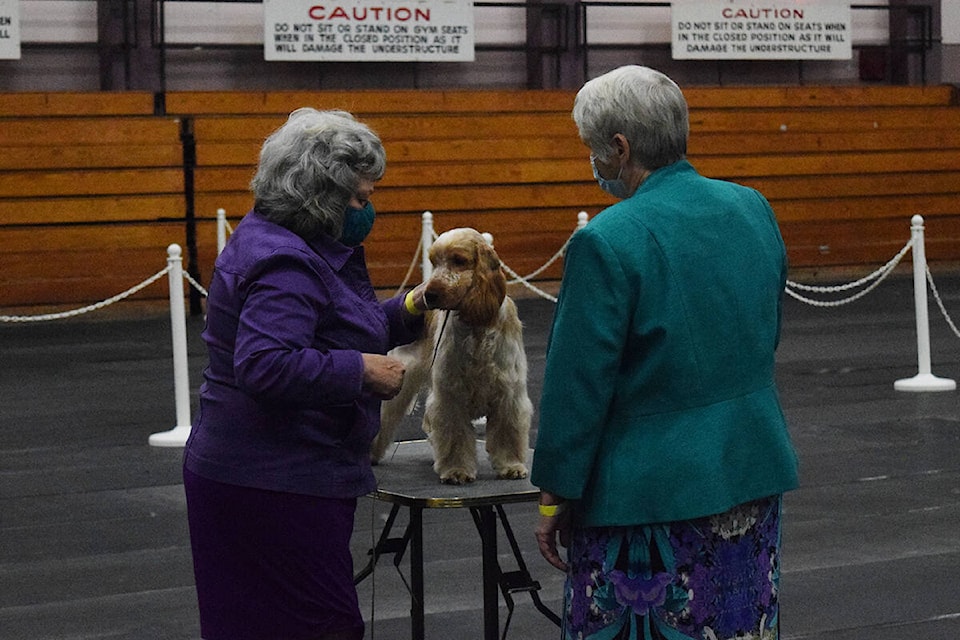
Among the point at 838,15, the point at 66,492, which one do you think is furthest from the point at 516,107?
the point at 66,492

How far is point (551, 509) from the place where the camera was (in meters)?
2.44

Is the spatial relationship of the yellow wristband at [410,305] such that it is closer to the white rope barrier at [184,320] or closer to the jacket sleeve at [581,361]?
the jacket sleeve at [581,361]

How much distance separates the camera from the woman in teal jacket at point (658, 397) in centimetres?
233

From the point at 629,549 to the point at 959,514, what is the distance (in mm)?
3406

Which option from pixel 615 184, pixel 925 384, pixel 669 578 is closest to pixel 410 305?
A: pixel 615 184

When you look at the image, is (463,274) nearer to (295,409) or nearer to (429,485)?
(429,485)

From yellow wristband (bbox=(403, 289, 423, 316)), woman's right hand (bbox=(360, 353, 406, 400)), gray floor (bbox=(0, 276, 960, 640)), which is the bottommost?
gray floor (bbox=(0, 276, 960, 640))

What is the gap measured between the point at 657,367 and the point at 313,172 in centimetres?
70

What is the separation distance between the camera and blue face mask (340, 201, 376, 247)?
8.50ft

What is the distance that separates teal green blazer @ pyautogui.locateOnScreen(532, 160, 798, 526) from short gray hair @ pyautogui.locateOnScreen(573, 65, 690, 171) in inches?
1.9

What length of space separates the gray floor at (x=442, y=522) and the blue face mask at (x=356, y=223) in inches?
53.1

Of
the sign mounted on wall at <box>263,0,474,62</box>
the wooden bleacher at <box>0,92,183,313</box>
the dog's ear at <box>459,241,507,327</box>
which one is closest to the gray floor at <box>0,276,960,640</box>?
the dog's ear at <box>459,241,507,327</box>

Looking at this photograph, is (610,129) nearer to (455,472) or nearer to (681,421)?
(681,421)

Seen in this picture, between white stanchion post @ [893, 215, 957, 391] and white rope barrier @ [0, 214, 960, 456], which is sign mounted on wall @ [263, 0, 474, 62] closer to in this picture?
white rope barrier @ [0, 214, 960, 456]
